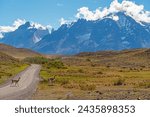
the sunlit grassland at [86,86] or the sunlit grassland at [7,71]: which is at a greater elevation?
the sunlit grassland at [7,71]

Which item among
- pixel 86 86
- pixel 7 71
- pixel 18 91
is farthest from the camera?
pixel 7 71

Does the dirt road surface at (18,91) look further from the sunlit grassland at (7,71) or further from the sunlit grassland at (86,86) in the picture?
the sunlit grassland at (7,71)

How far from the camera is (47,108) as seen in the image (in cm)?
2064

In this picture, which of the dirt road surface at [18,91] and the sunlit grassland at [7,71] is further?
the sunlit grassland at [7,71]

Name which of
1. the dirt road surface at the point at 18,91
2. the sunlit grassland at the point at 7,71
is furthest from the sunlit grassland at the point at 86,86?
the sunlit grassland at the point at 7,71

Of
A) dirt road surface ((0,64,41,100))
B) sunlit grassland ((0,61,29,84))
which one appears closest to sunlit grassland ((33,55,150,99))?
dirt road surface ((0,64,41,100))

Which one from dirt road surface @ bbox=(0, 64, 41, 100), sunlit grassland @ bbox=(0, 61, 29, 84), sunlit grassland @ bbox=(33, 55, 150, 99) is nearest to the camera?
dirt road surface @ bbox=(0, 64, 41, 100)

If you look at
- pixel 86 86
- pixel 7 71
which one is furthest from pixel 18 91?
pixel 7 71

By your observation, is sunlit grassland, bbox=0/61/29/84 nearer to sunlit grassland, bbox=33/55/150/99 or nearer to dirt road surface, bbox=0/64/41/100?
sunlit grassland, bbox=33/55/150/99

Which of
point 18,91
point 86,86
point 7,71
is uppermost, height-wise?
point 7,71

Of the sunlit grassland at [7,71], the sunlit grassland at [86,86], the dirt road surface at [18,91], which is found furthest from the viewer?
the sunlit grassland at [7,71]

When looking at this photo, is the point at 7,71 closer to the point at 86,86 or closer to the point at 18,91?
the point at 86,86

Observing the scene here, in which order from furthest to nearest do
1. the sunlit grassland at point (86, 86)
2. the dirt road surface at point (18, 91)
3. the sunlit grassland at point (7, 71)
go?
1. the sunlit grassland at point (7, 71)
2. the sunlit grassland at point (86, 86)
3. the dirt road surface at point (18, 91)

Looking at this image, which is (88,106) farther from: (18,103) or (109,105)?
(18,103)
